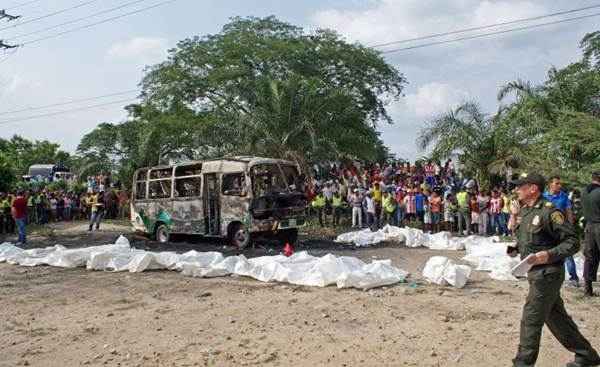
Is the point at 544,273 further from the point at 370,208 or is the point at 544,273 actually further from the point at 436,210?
the point at 370,208

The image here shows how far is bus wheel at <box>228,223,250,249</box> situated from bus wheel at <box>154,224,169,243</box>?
2762 millimetres

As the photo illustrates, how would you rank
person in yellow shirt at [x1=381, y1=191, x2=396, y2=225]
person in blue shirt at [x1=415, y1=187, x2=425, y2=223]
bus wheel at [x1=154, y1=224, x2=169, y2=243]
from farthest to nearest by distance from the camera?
person in yellow shirt at [x1=381, y1=191, x2=396, y2=225], person in blue shirt at [x1=415, y1=187, x2=425, y2=223], bus wheel at [x1=154, y1=224, x2=169, y2=243]

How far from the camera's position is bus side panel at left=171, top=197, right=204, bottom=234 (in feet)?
52.5

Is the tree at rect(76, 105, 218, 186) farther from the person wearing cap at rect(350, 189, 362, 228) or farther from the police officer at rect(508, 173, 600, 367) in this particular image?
the police officer at rect(508, 173, 600, 367)

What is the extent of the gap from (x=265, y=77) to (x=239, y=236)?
1113cm

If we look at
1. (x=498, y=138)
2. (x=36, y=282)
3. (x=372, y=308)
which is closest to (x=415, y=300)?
(x=372, y=308)

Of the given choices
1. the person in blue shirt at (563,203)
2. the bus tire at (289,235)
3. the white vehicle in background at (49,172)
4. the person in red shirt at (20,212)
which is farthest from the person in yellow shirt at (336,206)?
the white vehicle in background at (49,172)

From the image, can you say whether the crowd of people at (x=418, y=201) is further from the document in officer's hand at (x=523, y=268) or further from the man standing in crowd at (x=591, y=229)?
the document in officer's hand at (x=523, y=268)

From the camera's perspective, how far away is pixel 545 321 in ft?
17.0

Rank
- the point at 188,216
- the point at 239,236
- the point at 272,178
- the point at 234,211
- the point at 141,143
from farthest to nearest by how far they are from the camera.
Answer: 1. the point at 141,143
2. the point at 188,216
3. the point at 272,178
4. the point at 239,236
5. the point at 234,211

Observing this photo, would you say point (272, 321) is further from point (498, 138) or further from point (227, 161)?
point (498, 138)

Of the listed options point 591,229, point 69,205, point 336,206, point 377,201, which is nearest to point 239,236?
point 377,201

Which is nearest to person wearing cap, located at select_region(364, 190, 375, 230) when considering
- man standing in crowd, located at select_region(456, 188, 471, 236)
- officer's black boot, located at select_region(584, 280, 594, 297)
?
man standing in crowd, located at select_region(456, 188, 471, 236)

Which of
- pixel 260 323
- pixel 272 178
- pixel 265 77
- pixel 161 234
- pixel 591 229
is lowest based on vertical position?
pixel 260 323
